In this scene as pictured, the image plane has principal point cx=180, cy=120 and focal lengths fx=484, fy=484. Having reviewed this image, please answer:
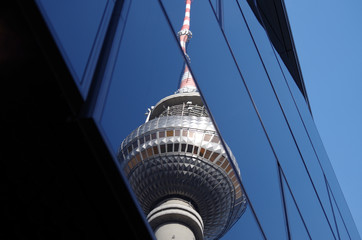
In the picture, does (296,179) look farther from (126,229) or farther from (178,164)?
(178,164)

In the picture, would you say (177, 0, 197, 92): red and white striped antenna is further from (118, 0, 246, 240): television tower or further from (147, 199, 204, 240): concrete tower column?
(147, 199, 204, 240): concrete tower column

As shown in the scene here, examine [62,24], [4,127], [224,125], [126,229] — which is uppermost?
[62,24]

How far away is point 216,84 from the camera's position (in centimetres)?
359

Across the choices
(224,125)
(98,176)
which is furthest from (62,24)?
(224,125)

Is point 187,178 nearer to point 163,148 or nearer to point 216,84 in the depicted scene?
point 163,148

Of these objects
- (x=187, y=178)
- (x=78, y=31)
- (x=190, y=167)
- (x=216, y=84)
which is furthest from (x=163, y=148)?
(x=78, y=31)

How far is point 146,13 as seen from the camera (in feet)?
9.02

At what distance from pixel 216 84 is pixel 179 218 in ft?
75.0

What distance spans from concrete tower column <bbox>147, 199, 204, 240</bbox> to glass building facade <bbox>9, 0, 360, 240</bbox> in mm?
17855

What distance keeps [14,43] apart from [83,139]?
410 mm

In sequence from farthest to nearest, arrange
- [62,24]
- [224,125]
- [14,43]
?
[224,125] < [62,24] < [14,43]

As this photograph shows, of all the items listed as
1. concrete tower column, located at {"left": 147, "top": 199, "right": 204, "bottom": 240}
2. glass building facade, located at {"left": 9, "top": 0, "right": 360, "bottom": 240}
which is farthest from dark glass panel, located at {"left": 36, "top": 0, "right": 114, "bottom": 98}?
concrete tower column, located at {"left": 147, "top": 199, "right": 204, "bottom": 240}

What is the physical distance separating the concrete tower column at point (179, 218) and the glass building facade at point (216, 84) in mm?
17855

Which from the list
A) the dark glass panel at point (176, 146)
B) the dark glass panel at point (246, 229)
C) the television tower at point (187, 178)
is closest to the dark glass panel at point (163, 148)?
the television tower at point (187, 178)
